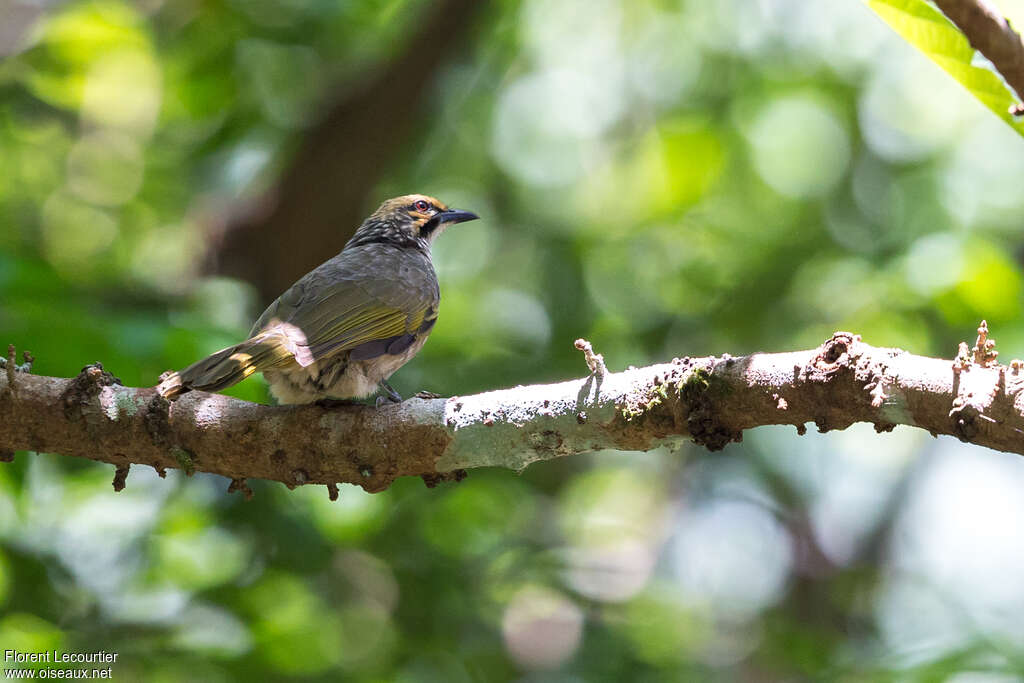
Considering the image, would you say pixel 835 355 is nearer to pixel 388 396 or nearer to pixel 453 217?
pixel 388 396

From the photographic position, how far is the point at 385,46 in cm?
937

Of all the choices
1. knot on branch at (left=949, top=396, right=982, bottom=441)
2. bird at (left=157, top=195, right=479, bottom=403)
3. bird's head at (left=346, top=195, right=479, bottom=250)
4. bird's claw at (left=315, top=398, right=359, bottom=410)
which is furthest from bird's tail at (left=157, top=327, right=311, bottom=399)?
knot on branch at (left=949, top=396, right=982, bottom=441)

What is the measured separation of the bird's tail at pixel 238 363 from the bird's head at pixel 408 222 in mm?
1855

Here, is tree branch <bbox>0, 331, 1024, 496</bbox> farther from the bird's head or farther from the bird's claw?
the bird's head

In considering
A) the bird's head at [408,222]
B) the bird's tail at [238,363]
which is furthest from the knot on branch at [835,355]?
Answer: the bird's head at [408,222]

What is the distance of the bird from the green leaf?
7.22ft

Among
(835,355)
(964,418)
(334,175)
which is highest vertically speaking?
(334,175)

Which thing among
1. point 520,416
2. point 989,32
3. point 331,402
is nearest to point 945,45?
point 989,32

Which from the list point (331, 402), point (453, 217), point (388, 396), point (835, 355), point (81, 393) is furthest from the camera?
point (453, 217)

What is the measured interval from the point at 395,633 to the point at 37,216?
6.09 m

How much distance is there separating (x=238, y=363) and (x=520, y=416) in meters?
1.08

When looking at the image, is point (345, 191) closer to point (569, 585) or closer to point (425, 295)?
point (425, 295)

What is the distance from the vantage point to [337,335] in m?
4.06

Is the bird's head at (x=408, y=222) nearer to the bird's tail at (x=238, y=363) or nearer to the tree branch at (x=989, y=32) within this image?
the bird's tail at (x=238, y=363)
